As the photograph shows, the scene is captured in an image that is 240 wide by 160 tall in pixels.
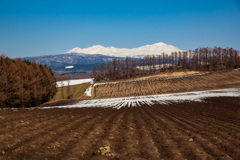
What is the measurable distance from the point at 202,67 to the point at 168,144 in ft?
422

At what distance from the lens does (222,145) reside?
9.62m

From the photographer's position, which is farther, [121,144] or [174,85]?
[174,85]

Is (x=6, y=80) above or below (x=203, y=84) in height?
above

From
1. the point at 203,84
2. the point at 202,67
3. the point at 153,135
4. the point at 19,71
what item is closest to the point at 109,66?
the point at 202,67

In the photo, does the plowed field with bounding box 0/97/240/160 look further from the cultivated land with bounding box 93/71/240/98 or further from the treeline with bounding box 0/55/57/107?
the cultivated land with bounding box 93/71/240/98

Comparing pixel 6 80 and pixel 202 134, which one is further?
pixel 6 80

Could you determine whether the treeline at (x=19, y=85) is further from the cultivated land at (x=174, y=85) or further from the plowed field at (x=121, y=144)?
the plowed field at (x=121, y=144)

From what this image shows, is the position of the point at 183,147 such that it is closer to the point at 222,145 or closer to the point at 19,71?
the point at 222,145

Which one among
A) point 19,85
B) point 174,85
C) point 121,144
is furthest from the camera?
point 174,85

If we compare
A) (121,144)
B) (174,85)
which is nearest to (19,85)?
(121,144)

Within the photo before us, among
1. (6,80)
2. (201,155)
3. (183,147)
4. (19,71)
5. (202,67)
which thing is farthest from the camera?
(202,67)

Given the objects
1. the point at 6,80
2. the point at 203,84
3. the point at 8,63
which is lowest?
the point at 203,84

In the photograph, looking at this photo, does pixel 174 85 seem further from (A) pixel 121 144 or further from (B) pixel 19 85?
(A) pixel 121 144

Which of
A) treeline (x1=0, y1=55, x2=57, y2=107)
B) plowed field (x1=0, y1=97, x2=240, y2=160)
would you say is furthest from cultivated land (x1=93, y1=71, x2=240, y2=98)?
plowed field (x1=0, y1=97, x2=240, y2=160)
